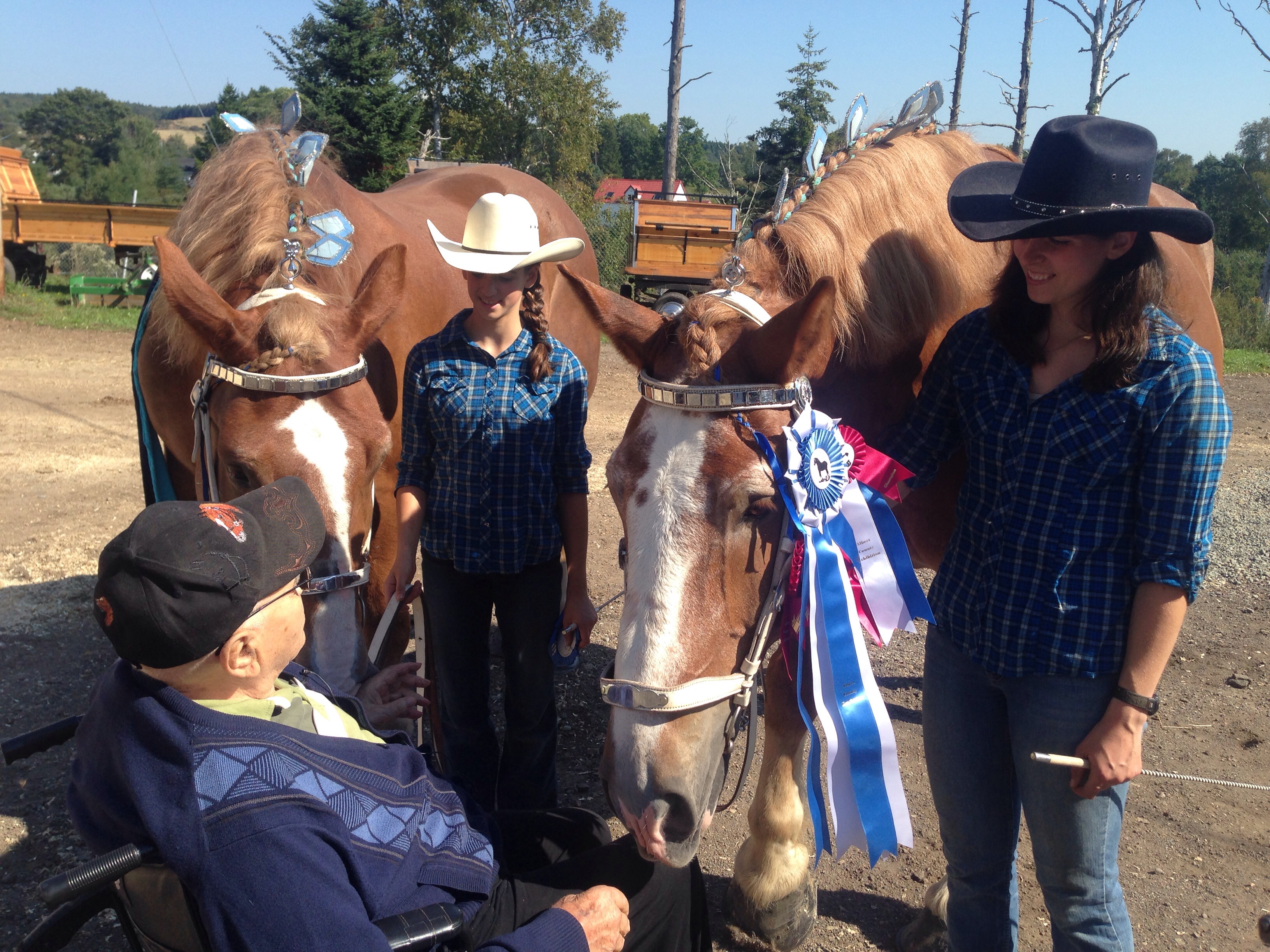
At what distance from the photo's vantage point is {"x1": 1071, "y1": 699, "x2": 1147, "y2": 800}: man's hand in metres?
1.61

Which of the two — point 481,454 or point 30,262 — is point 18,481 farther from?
point 30,262

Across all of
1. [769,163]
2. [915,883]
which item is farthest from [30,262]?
[915,883]

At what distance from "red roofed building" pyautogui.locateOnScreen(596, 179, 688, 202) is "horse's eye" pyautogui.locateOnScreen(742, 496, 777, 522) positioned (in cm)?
1403

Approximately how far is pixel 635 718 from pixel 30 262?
20561mm

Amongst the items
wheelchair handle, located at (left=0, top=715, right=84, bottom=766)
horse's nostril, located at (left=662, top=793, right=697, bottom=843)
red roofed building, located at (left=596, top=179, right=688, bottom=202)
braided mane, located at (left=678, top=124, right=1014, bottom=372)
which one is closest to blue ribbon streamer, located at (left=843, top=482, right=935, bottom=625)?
braided mane, located at (left=678, top=124, right=1014, bottom=372)

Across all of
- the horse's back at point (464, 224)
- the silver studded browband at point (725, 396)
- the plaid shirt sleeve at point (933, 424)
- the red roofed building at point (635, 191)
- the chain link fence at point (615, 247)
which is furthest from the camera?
the chain link fence at point (615, 247)

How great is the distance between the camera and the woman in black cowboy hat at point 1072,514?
5.21ft

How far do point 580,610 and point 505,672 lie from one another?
32cm

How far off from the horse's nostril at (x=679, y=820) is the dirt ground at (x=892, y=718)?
104cm

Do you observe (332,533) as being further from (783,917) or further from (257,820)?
(783,917)

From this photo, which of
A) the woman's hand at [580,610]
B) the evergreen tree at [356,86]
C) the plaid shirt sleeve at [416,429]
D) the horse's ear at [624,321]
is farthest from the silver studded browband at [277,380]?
the evergreen tree at [356,86]

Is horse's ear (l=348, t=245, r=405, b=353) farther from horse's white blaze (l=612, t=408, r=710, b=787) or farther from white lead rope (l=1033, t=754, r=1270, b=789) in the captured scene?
white lead rope (l=1033, t=754, r=1270, b=789)

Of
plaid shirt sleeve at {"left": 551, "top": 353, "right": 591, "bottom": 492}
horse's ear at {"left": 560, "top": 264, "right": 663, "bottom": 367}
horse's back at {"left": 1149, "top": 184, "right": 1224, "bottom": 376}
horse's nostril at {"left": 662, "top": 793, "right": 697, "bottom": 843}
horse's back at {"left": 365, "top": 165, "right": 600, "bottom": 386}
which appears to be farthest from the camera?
horse's back at {"left": 365, "top": 165, "right": 600, "bottom": 386}

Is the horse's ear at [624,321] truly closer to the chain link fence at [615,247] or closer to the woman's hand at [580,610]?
the woman's hand at [580,610]
